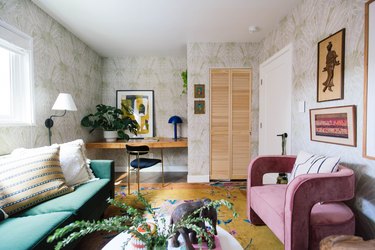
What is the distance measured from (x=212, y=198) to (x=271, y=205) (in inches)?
47.9

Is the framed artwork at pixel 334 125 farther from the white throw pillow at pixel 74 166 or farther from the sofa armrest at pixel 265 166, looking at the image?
the white throw pillow at pixel 74 166

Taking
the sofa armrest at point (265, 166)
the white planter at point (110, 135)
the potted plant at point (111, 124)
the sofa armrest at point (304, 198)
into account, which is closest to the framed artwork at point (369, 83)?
the sofa armrest at point (304, 198)

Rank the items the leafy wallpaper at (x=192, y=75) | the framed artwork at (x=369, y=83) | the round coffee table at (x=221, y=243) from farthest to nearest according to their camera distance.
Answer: the leafy wallpaper at (x=192, y=75)
the framed artwork at (x=369, y=83)
the round coffee table at (x=221, y=243)

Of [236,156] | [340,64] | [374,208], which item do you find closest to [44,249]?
[374,208]

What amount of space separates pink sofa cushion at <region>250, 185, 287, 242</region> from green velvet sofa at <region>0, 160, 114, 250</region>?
4.81 feet

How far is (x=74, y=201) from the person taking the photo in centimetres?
147

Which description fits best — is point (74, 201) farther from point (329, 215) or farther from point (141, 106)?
point (141, 106)

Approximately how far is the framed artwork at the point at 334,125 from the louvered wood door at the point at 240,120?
133 cm

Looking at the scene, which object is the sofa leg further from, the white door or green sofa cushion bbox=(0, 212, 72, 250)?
green sofa cushion bbox=(0, 212, 72, 250)

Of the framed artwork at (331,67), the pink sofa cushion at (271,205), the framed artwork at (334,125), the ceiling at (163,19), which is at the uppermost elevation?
the ceiling at (163,19)

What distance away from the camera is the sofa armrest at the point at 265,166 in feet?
6.16

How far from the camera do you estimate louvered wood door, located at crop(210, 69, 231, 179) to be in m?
3.19

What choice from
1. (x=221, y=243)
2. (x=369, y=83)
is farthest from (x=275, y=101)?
(x=221, y=243)

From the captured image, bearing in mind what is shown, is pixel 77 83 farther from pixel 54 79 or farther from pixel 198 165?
pixel 198 165
